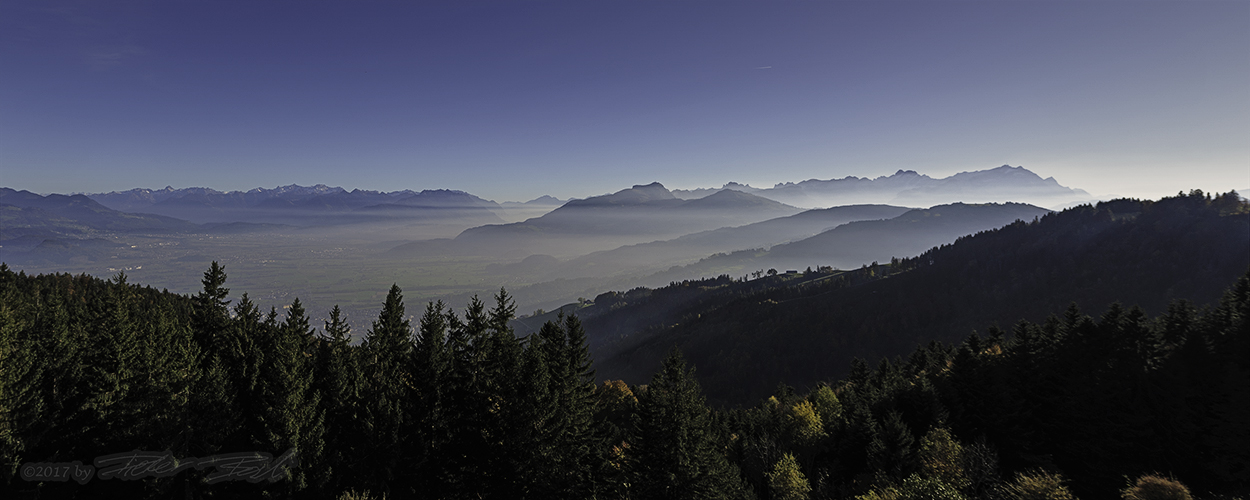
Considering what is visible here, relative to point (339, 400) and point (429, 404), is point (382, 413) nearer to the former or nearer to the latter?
point (339, 400)

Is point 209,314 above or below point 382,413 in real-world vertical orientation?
above

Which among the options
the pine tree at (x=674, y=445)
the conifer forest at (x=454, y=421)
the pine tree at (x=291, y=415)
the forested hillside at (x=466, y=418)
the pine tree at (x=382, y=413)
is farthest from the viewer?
the pine tree at (x=382, y=413)

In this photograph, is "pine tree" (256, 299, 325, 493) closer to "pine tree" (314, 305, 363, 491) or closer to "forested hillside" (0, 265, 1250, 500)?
"forested hillside" (0, 265, 1250, 500)

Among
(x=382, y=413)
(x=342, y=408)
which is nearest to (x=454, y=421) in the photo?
(x=382, y=413)

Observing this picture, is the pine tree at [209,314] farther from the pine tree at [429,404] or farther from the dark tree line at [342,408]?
the pine tree at [429,404]

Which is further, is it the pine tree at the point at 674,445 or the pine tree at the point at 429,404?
the pine tree at the point at 429,404

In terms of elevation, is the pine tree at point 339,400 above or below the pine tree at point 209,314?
below

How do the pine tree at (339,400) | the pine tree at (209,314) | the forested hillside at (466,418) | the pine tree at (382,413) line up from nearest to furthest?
1. the forested hillside at (466,418)
2. the pine tree at (339,400)
3. the pine tree at (382,413)
4. the pine tree at (209,314)

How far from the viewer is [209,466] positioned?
30.3 meters

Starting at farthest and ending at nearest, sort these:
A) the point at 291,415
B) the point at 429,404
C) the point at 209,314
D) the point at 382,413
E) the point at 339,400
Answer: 1. the point at 209,314
2. the point at 429,404
3. the point at 382,413
4. the point at 339,400
5. the point at 291,415

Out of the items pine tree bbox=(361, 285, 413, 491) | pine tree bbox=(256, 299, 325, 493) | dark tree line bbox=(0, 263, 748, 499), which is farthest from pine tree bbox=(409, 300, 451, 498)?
pine tree bbox=(256, 299, 325, 493)

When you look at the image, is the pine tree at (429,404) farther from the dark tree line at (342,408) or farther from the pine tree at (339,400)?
the pine tree at (339,400)

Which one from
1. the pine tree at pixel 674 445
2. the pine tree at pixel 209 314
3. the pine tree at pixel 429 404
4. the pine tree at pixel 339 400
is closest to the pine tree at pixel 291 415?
the pine tree at pixel 339 400

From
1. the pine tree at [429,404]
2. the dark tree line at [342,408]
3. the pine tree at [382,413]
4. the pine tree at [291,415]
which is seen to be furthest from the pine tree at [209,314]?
the pine tree at [429,404]
